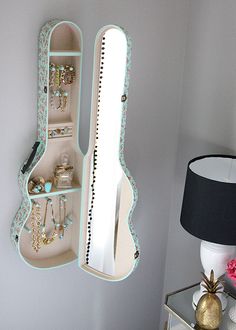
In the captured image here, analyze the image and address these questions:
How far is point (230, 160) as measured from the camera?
2072 mm

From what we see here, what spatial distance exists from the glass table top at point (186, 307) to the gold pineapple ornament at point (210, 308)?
58 mm

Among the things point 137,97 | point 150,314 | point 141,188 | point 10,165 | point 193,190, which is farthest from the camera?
point 150,314

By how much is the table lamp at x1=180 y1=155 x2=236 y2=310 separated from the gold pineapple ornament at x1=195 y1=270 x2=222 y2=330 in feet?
0.20

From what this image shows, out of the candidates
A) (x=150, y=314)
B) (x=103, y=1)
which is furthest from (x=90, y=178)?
(x=150, y=314)

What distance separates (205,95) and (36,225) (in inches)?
36.5

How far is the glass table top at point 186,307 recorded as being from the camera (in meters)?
2.02

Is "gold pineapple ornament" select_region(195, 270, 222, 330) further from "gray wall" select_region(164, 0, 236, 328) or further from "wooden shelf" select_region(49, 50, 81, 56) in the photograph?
"wooden shelf" select_region(49, 50, 81, 56)

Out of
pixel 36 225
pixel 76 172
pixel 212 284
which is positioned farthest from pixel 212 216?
pixel 36 225

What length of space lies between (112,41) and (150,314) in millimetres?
1535

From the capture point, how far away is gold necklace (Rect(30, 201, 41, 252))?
206 centimetres

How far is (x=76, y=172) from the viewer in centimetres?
213

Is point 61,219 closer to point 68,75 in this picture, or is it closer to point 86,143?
point 86,143

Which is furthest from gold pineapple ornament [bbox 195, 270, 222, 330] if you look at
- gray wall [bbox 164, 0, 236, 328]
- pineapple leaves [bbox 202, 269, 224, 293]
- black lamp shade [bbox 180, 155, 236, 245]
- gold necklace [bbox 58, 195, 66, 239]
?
gold necklace [bbox 58, 195, 66, 239]

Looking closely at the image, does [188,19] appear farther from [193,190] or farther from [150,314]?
[150,314]
